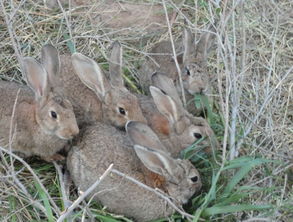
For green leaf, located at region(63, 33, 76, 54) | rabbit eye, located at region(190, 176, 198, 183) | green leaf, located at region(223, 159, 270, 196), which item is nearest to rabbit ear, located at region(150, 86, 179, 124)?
rabbit eye, located at region(190, 176, 198, 183)

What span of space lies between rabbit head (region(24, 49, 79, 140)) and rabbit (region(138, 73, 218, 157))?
2.45 ft

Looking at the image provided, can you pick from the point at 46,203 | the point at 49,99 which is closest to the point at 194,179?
the point at 46,203

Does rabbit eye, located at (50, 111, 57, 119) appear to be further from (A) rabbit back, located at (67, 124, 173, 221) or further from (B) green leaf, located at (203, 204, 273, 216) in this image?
(B) green leaf, located at (203, 204, 273, 216)

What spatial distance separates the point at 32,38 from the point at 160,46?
1.28m

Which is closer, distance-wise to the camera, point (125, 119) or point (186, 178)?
point (186, 178)

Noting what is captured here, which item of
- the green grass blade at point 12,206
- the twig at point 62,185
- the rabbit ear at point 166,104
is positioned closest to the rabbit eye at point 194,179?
the rabbit ear at point 166,104

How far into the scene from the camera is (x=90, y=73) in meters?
5.19

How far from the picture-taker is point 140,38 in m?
6.28

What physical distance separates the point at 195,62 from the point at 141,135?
1395 millimetres

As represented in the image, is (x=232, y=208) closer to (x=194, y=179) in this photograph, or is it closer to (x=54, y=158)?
(x=194, y=179)

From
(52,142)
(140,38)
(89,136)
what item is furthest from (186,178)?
(140,38)

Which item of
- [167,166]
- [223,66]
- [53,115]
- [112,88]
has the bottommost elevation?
[223,66]

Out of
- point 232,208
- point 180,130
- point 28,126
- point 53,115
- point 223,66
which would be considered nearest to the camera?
point 232,208

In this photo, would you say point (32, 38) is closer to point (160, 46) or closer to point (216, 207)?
point (160, 46)
